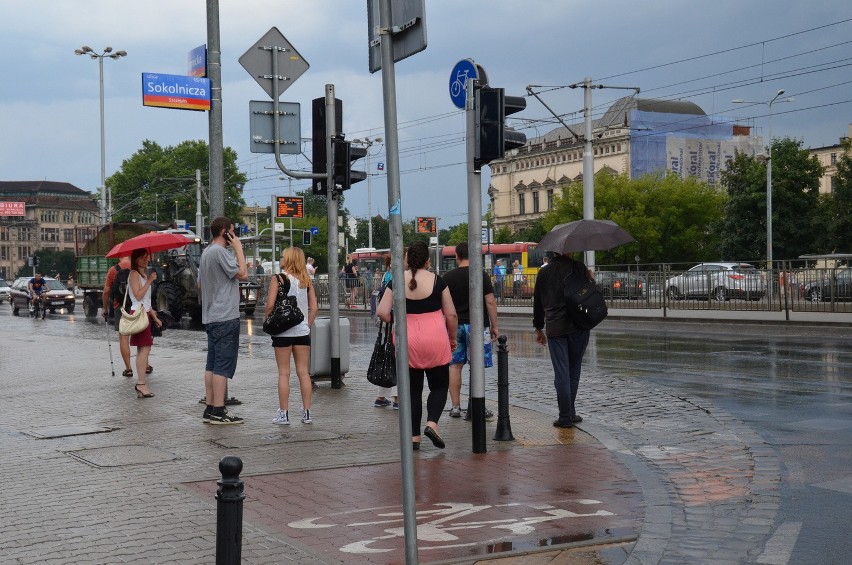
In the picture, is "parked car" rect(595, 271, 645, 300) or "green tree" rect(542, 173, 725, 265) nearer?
"parked car" rect(595, 271, 645, 300)

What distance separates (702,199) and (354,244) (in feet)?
247

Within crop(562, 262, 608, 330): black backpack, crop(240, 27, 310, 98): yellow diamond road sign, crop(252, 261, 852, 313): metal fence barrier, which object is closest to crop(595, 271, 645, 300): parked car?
crop(252, 261, 852, 313): metal fence barrier

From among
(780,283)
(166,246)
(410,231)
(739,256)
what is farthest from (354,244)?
(166,246)

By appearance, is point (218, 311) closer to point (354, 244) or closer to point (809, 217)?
point (809, 217)

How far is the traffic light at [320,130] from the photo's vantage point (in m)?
12.7

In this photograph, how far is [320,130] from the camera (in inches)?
503

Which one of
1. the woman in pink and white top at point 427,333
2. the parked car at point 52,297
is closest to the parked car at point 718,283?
the woman in pink and white top at point 427,333

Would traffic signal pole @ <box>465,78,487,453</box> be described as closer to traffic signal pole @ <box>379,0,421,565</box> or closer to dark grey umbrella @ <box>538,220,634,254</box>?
dark grey umbrella @ <box>538,220,634,254</box>

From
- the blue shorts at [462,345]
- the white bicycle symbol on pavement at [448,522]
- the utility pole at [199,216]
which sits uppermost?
the utility pole at [199,216]

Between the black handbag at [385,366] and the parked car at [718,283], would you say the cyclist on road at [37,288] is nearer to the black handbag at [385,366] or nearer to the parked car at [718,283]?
the parked car at [718,283]

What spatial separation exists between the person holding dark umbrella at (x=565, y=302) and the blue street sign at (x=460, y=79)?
1548 millimetres

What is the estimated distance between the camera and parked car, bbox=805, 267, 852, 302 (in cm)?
2611

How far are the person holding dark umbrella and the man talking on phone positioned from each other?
283 centimetres

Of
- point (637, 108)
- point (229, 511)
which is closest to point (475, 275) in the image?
point (229, 511)
